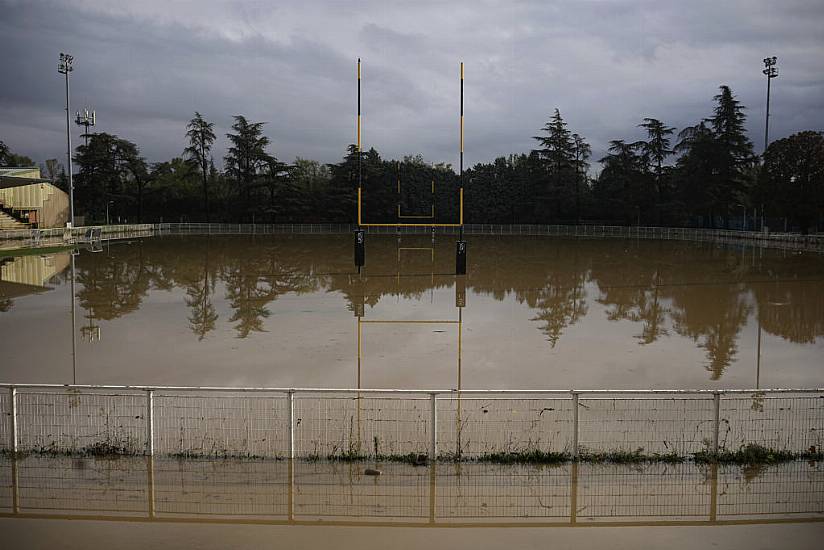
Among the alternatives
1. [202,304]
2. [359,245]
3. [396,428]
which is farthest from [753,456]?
[359,245]

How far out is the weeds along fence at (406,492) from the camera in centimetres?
A: 656

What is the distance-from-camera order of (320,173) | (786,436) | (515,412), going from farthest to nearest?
(320,173), (515,412), (786,436)

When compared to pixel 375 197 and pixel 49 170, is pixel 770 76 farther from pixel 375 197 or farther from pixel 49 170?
pixel 49 170

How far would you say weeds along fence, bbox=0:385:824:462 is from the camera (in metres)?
7.65

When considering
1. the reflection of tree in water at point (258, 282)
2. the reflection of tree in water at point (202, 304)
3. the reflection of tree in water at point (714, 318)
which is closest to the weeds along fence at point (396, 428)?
the reflection of tree in water at point (714, 318)

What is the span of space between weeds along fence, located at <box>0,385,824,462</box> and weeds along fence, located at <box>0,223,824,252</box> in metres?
32.1

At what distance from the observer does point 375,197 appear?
61.7 m

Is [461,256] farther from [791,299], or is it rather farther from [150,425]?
[150,425]

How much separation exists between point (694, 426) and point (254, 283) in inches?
682

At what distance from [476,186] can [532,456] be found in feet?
195

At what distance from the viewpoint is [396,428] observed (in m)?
8.46

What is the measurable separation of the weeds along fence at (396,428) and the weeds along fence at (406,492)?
7.9 inches

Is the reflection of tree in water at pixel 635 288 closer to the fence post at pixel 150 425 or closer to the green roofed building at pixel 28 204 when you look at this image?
the fence post at pixel 150 425

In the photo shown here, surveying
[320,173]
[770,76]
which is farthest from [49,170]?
[770,76]
